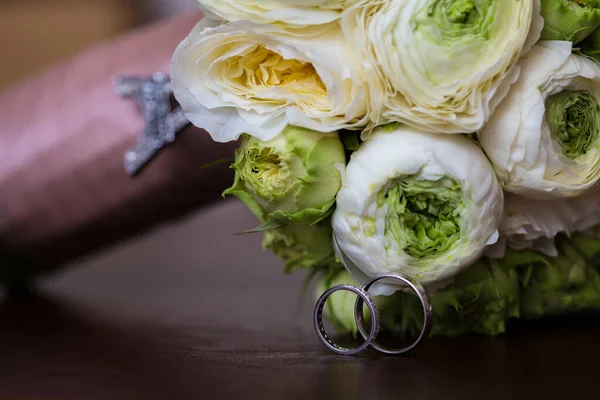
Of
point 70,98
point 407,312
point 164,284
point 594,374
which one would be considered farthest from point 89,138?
point 594,374

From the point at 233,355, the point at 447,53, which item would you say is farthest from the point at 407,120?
the point at 233,355

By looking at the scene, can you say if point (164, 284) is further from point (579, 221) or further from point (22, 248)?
point (579, 221)

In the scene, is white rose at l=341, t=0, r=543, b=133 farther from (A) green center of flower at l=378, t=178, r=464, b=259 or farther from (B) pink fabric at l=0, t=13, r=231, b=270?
(B) pink fabric at l=0, t=13, r=231, b=270

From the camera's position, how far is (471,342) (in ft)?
1.65

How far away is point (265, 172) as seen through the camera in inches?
18.3

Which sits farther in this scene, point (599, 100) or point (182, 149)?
point (182, 149)

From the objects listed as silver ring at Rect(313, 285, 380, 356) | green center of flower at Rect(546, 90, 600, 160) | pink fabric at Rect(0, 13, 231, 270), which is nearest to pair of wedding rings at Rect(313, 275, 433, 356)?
silver ring at Rect(313, 285, 380, 356)

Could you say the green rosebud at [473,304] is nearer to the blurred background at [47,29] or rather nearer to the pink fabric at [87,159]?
the pink fabric at [87,159]

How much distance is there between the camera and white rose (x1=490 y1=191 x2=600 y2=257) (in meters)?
0.49

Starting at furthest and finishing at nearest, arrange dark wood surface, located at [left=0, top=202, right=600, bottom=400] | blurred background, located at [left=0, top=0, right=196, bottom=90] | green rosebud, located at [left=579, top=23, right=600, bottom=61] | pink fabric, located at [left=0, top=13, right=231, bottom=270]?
blurred background, located at [left=0, top=0, right=196, bottom=90], pink fabric, located at [left=0, top=13, right=231, bottom=270], green rosebud, located at [left=579, top=23, right=600, bottom=61], dark wood surface, located at [left=0, top=202, right=600, bottom=400]

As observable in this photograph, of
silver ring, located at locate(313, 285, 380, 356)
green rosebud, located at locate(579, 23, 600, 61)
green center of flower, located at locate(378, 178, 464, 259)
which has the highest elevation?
green rosebud, located at locate(579, 23, 600, 61)

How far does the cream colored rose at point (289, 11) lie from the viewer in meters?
0.45

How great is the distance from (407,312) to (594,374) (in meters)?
0.13

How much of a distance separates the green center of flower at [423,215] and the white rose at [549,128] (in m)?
0.04
